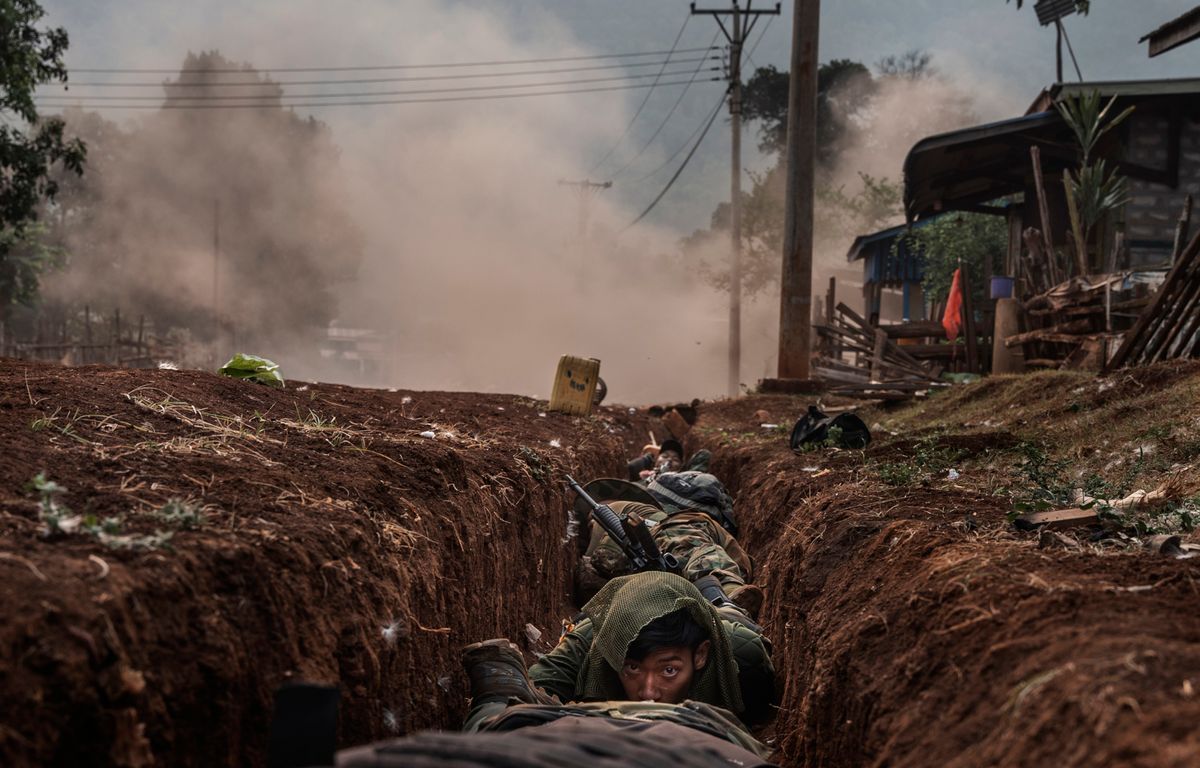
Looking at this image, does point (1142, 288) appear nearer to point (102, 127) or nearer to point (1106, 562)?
point (1106, 562)

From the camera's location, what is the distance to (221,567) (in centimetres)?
284

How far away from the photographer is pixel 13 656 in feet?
6.77

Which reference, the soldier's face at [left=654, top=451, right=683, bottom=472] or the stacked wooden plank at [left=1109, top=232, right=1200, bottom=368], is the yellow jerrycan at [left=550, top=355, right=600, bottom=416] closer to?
the soldier's face at [left=654, top=451, right=683, bottom=472]

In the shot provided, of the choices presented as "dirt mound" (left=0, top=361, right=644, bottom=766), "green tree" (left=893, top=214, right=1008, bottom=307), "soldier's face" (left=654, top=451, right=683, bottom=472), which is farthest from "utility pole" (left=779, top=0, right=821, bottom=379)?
"dirt mound" (left=0, top=361, right=644, bottom=766)

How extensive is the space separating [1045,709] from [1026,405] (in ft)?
24.8

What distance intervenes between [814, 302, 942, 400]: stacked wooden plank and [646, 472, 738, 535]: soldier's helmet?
4711 millimetres

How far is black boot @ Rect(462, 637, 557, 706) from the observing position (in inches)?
167

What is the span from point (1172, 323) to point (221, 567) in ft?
28.1

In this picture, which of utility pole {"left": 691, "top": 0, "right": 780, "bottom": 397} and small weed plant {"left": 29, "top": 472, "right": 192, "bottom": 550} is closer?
small weed plant {"left": 29, "top": 472, "right": 192, "bottom": 550}

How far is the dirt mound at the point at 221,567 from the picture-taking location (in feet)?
7.32

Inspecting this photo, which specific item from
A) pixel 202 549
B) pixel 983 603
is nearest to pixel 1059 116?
pixel 983 603

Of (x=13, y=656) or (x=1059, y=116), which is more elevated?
(x=1059, y=116)

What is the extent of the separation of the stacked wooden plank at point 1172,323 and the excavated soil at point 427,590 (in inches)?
75.3

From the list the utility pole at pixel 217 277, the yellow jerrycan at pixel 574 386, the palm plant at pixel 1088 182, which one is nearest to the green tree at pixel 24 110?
the yellow jerrycan at pixel 574 386
